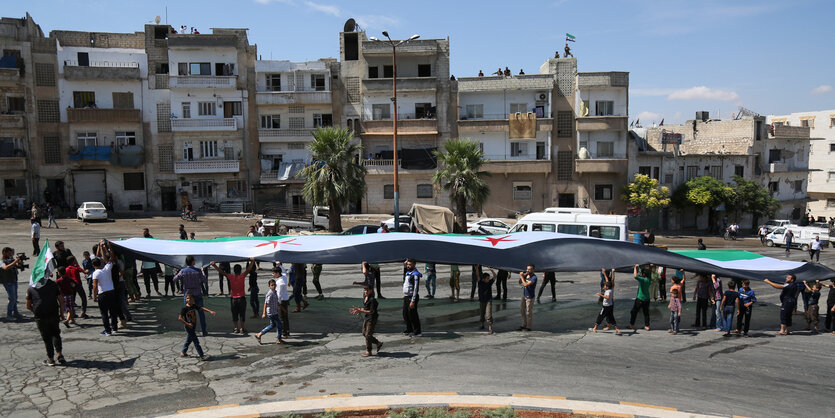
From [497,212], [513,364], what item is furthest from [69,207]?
[513,364]

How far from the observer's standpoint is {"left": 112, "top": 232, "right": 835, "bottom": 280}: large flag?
15438 mm

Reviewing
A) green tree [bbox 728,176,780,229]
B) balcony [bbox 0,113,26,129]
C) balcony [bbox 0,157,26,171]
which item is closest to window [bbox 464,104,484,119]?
green tree [bbox 728,176,780,229]

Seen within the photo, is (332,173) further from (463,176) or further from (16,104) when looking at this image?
(16,104)

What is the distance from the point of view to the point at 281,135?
160 ft

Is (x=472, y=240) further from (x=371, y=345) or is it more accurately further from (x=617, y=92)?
(x=617, y=92)

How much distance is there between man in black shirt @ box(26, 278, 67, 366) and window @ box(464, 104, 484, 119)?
4065cm

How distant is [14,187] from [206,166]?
14.8 m

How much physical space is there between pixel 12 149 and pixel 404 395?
156ft

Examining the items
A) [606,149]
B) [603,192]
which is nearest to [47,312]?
[603,192]

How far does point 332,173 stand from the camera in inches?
1357

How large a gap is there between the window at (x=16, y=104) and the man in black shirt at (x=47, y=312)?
41665mm

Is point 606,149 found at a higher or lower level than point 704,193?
higher

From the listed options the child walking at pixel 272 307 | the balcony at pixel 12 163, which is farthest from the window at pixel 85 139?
the child walking at pixel 272 307

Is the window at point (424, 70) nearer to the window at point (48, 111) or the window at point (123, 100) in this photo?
the window at point (123, 100)
